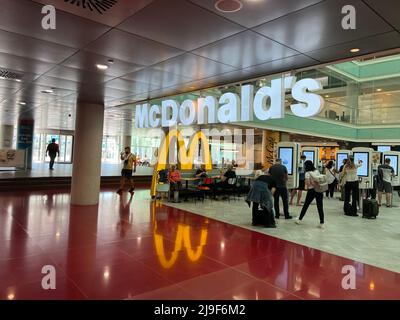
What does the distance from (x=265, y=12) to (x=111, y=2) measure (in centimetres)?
152

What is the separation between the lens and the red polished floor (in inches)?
123

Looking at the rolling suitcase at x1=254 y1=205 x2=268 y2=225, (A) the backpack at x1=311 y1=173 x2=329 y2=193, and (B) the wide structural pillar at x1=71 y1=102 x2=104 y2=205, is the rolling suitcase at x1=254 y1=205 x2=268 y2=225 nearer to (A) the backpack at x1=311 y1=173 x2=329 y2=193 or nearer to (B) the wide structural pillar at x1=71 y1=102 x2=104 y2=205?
(A) the backpack at x1=311 y1=173 x2=329 y2=193

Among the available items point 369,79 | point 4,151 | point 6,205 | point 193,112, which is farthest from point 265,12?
point 369,79

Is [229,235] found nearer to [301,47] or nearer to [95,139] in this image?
[301,47]

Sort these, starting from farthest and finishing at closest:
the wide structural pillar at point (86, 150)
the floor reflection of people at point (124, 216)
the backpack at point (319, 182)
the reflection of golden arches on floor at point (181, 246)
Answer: the wide structural pillar at point (86, 150), the backpack at point (319, 182), the floor reflection of people at point (124, 216), the reflection of golden arches on floor at point (181, 246)

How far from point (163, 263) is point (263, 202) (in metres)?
2.91

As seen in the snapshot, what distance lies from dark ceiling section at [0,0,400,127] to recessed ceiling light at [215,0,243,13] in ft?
0.17

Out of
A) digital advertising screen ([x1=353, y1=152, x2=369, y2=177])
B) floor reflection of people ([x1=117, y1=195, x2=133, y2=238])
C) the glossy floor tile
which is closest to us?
the glossy floor tile

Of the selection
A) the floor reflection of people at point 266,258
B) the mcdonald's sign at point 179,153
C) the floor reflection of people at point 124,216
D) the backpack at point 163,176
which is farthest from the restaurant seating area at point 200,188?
the floor reflection of people at point 266,258

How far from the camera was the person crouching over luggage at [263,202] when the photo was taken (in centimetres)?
611

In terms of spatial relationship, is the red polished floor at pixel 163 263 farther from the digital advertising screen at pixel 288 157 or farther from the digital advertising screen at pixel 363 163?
the digital advertising screen at pixel 363 163

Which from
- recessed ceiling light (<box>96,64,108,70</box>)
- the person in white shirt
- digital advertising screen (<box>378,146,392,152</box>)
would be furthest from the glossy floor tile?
digital advertising screen (<box>378,146,392,152</box>)

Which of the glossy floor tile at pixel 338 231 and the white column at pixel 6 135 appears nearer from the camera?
the glossy floor tile at pixel 338 231

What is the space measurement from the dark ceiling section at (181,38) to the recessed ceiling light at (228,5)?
Answer: 0.05m
